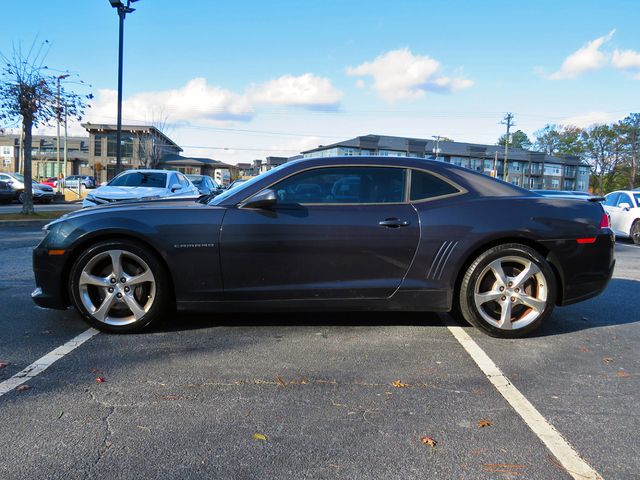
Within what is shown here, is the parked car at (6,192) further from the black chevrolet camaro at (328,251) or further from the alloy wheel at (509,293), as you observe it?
the alloy wheel at (509,293)

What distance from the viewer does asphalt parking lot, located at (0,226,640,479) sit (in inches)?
89.9

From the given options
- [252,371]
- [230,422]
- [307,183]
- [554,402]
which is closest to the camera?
[230,422]

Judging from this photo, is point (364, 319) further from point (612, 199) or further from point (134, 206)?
point (612, 199)

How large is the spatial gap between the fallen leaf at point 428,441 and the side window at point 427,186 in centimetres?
218

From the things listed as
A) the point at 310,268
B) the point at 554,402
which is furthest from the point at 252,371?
the point at 554,402

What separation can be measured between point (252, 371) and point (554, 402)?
192 centimetres

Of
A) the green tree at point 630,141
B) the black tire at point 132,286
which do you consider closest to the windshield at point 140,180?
the black tire at point 132,286

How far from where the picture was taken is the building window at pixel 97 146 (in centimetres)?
6300

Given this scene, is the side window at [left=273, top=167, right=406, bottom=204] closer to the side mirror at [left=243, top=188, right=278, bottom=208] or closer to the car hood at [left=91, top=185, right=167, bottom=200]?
the side mirror at [left=243, top=188, right=278, bottom=208]

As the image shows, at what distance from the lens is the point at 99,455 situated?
7.54 feet

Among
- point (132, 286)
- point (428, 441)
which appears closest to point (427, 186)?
point (428, 441)

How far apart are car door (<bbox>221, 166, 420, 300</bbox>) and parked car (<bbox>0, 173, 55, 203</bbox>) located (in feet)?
80.2

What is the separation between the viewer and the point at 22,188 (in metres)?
24.4

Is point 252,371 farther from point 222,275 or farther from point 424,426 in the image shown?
point 424,426
